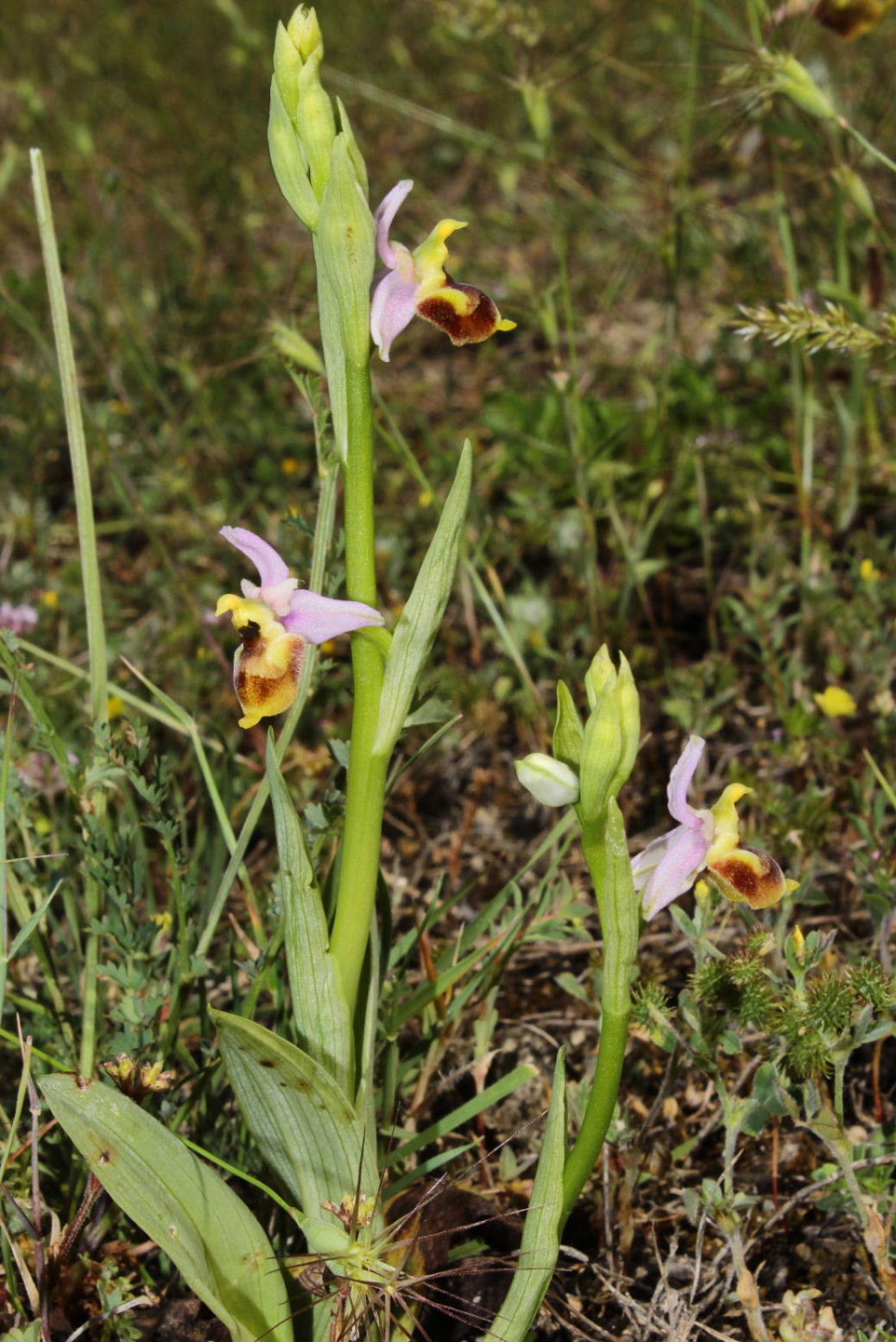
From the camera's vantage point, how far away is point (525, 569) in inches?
104

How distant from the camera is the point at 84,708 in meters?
2.28

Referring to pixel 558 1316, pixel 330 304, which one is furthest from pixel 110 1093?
pixel 330 304

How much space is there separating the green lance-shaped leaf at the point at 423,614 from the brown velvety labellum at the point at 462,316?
0.15m

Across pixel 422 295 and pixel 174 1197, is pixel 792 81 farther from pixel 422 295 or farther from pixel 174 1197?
pixel 174 1197

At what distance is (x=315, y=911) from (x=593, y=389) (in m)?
2.15

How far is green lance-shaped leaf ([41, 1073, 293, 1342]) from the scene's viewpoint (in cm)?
126

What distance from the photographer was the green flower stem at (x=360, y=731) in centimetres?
138

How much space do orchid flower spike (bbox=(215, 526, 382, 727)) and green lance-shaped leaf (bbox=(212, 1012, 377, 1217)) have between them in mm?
338

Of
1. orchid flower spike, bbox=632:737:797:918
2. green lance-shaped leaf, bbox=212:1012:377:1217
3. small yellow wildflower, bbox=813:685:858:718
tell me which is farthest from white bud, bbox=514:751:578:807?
small yellow wildflower, bbox=813:685:858:718

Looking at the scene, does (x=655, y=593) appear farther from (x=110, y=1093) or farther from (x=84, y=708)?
(x=110, y=1093)

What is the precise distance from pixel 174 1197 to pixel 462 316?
1019 millimetres

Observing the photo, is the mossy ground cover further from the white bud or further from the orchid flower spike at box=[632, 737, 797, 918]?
the white bud

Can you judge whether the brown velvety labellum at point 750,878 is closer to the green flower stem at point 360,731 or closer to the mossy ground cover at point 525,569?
the mossy ground cover at point 525,569

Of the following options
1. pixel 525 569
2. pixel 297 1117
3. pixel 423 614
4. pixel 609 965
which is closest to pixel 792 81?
pixel 525 569
